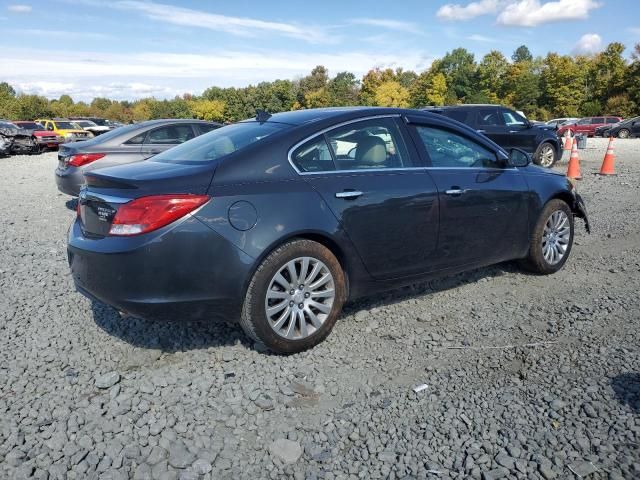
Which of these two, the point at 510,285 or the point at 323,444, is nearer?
the point at 323,444

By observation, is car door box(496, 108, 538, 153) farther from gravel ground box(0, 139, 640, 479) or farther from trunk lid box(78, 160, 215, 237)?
trunk lid box(78, 160, 215, 237)

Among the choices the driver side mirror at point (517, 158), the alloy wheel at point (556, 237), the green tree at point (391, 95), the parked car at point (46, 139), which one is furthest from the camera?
the green tree at point (391, 95)

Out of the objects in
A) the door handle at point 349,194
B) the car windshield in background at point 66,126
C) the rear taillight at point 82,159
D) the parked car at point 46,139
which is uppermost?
the door handle at point 349,194

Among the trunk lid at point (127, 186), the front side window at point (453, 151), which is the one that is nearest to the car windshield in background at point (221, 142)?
the trunk lid at point (127, 186)

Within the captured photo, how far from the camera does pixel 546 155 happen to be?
1445 centimetres

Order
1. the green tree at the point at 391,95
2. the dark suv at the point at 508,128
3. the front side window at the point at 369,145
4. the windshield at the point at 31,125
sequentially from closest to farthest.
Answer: the front side window at the point at 369,145, the dark suv at the point at 508,128, the windshield at the point at 31,125, the green tree at the point at 391,95

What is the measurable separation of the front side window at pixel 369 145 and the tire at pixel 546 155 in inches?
439

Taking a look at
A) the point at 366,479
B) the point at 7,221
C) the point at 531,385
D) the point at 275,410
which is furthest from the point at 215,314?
the point at 7,221

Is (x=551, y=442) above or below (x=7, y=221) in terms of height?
above

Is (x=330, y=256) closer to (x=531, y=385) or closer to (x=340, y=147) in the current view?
(x=340, y=147)

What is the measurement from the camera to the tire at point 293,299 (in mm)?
3441

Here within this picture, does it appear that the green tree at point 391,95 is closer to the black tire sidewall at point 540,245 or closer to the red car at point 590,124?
the red car at point 590,124

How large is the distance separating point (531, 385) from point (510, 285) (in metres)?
1.91

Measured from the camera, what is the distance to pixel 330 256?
12.2ft
